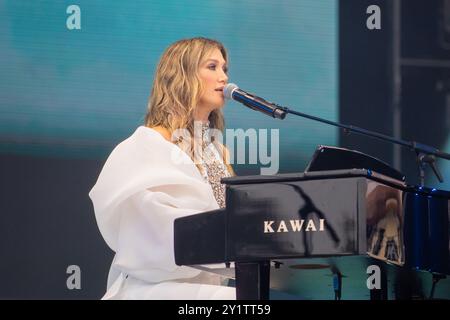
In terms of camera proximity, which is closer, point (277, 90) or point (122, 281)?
point (122, 281)

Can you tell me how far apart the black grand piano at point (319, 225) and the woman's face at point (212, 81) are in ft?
3.21

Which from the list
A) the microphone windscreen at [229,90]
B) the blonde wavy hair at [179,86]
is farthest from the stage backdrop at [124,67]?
the microphone windscreen at [229,90]

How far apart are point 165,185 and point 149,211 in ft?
0.53

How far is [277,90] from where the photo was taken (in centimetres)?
512

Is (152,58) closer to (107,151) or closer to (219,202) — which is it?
(107,151)

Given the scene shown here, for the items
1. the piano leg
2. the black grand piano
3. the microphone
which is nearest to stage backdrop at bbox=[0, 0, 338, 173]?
the microphone

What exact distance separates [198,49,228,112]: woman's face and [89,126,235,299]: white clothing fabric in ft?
1.14

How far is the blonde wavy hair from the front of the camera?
14.3 feet

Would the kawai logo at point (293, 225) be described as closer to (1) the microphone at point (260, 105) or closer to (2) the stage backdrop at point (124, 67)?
(1) the microphone at point (260, 105)

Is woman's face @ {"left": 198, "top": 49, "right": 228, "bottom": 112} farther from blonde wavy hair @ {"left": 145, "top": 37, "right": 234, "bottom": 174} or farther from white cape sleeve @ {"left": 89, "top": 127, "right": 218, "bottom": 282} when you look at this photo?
white cape sleeve @ {"left": 89, "top": 127, "right": 218, "bottom": 282}

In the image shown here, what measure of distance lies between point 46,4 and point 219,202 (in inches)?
55.8

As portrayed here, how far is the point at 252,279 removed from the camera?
335 cm

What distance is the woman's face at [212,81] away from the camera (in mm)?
4398

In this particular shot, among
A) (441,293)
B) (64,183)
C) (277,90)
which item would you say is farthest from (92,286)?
(441,293)
